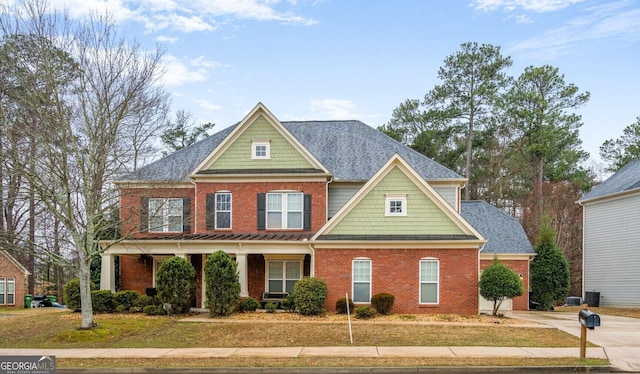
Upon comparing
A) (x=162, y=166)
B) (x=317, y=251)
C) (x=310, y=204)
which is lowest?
(x=317, y=251)

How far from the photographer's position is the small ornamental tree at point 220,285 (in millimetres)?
21875

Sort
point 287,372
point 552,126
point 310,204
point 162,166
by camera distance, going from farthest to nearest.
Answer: point 552,126 < point 162,166 < point 310,204 < point 287,372

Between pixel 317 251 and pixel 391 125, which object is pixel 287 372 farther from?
pixel 391 125

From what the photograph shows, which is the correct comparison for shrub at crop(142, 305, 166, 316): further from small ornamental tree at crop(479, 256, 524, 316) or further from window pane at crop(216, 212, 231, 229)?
small ornamental tree at crop(479, 256, 524, 316)

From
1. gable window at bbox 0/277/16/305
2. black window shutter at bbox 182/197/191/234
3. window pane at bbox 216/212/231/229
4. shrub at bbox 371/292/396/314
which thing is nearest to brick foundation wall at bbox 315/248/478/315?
shrub at bbox 371/292/396/314

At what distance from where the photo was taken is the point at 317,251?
2333 centimetres

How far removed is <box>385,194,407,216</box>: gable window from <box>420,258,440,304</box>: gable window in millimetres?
2176

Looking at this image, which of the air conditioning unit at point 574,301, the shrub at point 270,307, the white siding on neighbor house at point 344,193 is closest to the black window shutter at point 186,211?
the shrub at point 270,307

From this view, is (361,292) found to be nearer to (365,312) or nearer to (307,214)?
(365,312)

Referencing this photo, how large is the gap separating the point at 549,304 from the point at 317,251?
45.4 feet

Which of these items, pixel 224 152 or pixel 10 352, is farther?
pixel 224 152

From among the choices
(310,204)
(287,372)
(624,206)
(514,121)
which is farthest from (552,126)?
(287,372)

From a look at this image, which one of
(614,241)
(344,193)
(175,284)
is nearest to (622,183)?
(614,241)

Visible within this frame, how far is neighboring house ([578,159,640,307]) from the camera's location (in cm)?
3080
